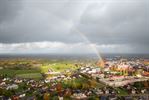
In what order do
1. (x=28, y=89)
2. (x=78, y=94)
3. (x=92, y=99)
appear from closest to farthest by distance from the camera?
(x=92, y=99)
(x=78, y=94)
(x=28, y=89)

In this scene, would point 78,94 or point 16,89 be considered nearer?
point 78,94

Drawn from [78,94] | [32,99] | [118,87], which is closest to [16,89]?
[32,99]

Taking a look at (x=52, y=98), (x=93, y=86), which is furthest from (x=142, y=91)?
(x=52, y=98)

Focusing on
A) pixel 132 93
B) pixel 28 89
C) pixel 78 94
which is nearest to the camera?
pixel 78 94

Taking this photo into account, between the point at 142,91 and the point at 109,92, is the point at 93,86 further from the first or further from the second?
the point at 142,91

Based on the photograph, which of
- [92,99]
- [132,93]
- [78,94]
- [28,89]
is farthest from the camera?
[28,89]

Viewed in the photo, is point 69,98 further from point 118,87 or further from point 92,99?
point 118,87

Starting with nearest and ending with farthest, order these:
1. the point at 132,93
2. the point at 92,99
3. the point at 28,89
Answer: the point at 92,99, the point at 132,93, the point at 28,89

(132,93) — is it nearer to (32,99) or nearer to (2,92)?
(32,99)

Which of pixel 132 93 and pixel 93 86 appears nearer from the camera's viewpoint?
pixel 132 93
